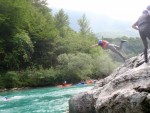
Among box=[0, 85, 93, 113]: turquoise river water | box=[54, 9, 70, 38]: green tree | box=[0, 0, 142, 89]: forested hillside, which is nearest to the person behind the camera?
box=[0, 85, 93, 113]: turquoise river water

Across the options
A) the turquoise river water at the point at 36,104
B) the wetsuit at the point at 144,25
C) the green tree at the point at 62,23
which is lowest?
the turquoise river water at the point at 36,104

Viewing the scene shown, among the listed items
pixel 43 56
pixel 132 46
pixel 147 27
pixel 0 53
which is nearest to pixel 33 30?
pixel 43 56

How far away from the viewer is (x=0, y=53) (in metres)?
48.4

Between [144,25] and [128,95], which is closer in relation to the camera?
[128,95]

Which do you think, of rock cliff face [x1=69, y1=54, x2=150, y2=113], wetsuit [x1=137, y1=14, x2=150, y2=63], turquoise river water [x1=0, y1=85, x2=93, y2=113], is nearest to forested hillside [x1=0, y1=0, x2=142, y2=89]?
turquoise river water [x1=0, y1=85, x2=93, y2=113]

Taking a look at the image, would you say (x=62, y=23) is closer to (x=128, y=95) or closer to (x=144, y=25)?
(x=144, y=25)

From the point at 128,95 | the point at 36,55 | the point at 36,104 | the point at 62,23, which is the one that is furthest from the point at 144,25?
the point at 62,23

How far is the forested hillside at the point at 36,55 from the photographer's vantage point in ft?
152

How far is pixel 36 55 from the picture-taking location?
5519cm

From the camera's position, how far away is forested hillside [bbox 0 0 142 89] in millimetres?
46438

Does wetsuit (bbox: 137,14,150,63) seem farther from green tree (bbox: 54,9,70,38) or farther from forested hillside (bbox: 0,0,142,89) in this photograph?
green tree (bbox: 54,9,70,38)

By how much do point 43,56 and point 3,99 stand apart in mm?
30381

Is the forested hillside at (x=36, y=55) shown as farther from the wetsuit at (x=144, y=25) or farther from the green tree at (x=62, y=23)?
the wetsuit at (x=144, y=25)

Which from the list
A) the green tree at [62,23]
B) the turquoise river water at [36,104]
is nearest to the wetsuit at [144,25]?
the turquoise river water at [36,104]
